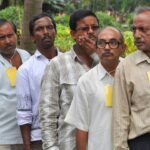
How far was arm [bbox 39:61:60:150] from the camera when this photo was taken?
3.34m

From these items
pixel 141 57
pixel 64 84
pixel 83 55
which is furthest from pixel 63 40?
pixel 141 57

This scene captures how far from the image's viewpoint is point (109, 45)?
10.3 ft

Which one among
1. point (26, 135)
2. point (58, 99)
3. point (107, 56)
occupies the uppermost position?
point (107, 56)

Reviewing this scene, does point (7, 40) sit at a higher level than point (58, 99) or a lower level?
higher

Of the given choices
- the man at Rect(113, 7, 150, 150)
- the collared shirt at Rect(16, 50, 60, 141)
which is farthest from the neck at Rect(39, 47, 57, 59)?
the man at Rect(113, 7, 150, 150)

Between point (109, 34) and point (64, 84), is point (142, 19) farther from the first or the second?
point (64, 84)

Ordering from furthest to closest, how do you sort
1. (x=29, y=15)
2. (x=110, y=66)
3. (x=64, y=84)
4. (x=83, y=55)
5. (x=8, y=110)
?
1. (x=29, y=15)
2. (x=8, y=110)
3. (x=83, y=55)
4. (x=64, y=84)
5. (x=110, y=66)

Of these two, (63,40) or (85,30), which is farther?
(63,40)

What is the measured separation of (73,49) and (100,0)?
27239 mm

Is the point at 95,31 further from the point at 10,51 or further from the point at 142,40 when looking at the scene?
the point at 10,51

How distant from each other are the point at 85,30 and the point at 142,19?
0.57 meters

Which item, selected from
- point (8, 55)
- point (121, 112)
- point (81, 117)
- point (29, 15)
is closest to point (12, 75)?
point (8, 55)

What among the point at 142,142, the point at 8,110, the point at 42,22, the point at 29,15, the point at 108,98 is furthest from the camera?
the point at 29,15

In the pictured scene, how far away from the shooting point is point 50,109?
133 inches
